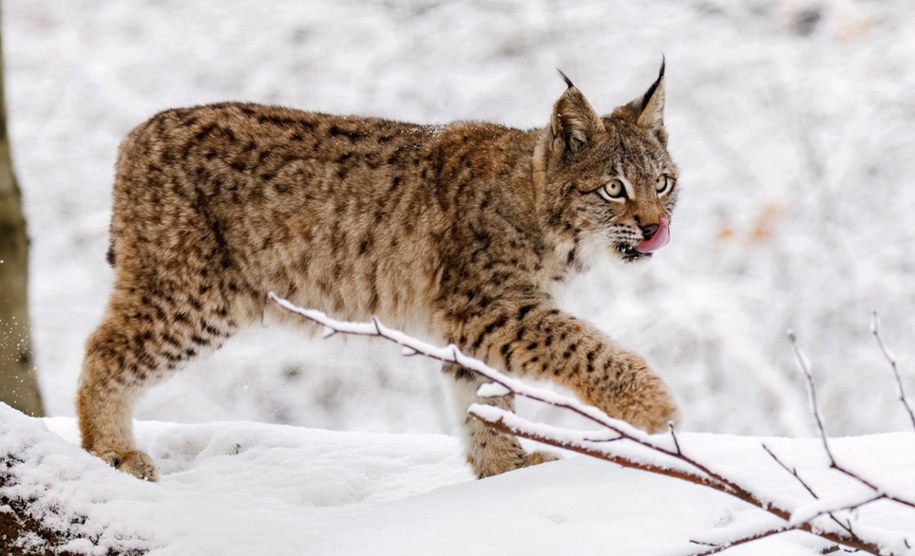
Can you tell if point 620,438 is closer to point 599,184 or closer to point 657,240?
point 657,240

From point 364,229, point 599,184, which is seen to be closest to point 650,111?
point 599,184

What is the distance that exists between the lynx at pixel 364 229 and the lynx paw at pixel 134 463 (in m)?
0.01

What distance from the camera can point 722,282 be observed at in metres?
A: 9.88

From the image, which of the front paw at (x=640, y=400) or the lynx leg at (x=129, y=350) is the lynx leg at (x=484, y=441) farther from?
the lynx leg at (x=129, y=350)

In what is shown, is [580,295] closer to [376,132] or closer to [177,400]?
[177,400]

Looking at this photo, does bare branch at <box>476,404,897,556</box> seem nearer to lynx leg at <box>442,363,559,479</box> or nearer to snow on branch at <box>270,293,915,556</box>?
snow on branch at <box>270,293,915,556</box>

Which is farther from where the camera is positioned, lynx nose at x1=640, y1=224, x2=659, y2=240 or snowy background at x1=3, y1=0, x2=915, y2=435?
snowy background at x1=3, y1=0, x2=915, y2=435

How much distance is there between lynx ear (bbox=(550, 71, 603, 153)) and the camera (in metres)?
4.28

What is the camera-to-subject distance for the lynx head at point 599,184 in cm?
423

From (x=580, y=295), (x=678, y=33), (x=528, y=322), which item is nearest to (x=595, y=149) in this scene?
(x=528, y=322)

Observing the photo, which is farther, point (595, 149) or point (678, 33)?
Result: point (678, 33)

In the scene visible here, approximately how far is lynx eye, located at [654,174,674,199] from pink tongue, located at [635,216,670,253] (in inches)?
7.2

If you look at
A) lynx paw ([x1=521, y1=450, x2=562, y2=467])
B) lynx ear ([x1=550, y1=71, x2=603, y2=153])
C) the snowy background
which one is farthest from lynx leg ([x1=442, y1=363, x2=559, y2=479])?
the snowy background

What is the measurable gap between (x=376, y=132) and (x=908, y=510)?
8.76 feet
